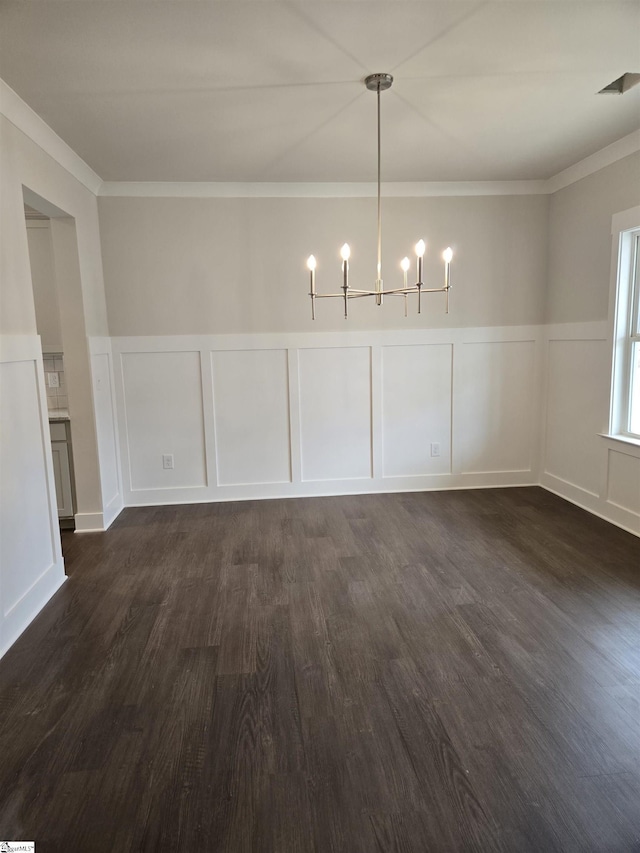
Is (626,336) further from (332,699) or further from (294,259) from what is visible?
(332,699)

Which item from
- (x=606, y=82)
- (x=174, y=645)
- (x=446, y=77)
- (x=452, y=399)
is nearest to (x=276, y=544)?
(x=174, y=645)

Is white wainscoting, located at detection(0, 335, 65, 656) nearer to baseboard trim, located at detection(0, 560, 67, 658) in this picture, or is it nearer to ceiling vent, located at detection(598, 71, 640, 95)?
baseboard trim, located at detection(0, 560, 67, 658)

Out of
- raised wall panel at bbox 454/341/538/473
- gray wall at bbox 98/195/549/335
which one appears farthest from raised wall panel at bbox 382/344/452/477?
gray wall at bbox 98/195/549/335

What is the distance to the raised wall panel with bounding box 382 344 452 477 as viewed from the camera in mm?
4594

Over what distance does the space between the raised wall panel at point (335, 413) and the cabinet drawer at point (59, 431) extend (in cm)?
187

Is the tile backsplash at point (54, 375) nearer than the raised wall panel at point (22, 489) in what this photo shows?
No

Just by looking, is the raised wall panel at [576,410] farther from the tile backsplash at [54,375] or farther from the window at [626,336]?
the tile backsplash at [54,375]

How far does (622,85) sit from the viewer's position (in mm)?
2715

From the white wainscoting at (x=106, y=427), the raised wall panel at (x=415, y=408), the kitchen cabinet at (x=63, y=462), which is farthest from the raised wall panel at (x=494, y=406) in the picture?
the kitchen cabinet at (x=63, y=462)

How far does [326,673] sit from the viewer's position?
2.24 m

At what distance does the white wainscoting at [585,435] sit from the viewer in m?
3.71

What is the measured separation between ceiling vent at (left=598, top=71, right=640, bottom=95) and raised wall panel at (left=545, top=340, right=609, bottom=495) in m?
1.67

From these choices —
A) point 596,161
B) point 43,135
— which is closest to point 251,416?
point 43,135

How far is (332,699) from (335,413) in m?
2.79
